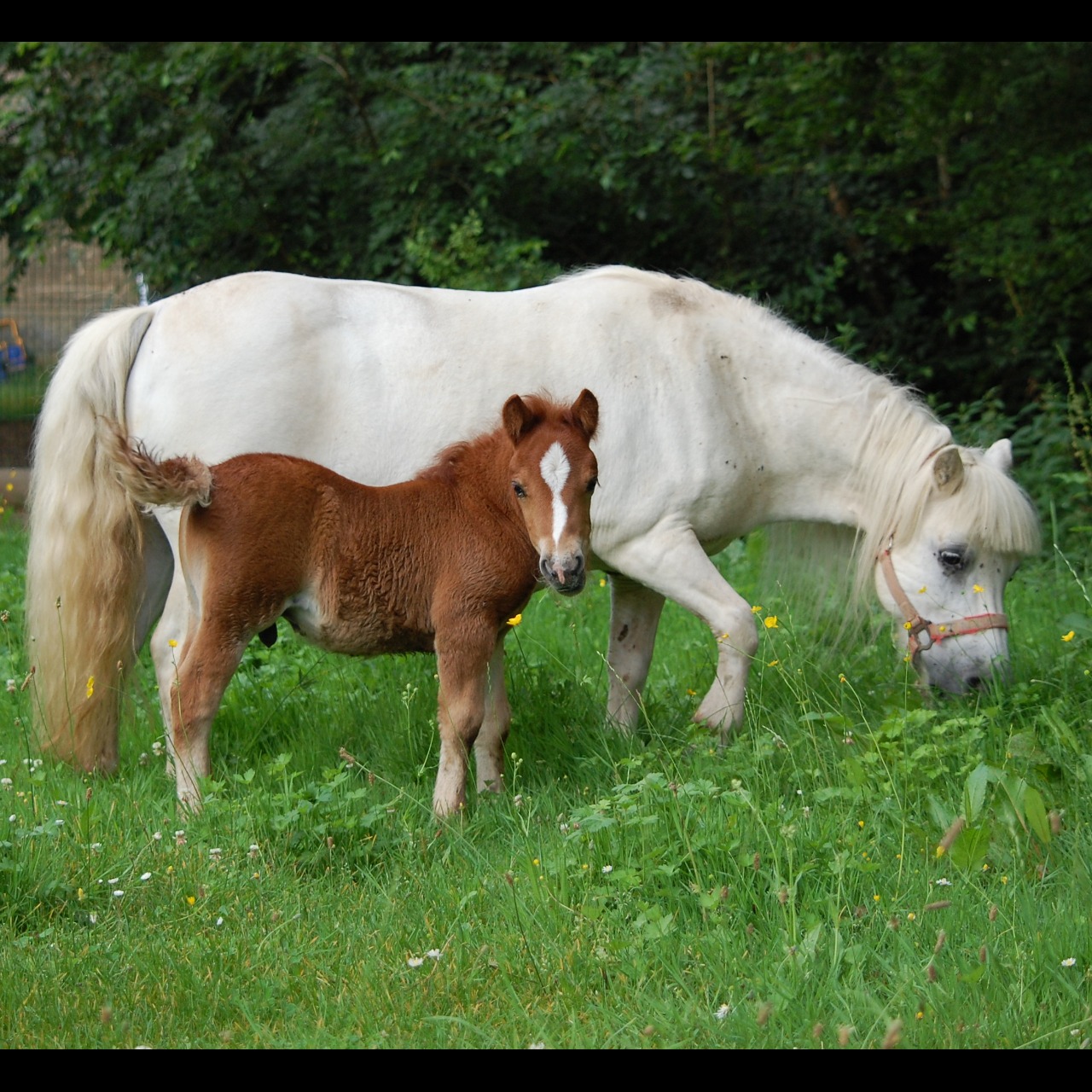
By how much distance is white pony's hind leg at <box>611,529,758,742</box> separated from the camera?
4875mm

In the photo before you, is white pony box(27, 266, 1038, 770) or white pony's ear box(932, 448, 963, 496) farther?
white pony's ear box(932, 448, 963, 496)

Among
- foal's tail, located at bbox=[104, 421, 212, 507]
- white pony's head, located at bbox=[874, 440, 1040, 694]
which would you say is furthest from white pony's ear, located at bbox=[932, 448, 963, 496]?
foal's tail, located at bbox=[104, 421, 212, 507]

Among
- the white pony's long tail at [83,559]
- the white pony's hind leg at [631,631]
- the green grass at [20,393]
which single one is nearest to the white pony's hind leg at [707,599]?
the white pony's hind leg at [631,631]

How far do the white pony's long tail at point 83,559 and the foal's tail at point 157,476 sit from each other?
86 centimetres

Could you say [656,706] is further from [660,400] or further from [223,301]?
[223,301]

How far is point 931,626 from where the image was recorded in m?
5.18

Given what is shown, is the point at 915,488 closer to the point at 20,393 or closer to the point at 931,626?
the point at 931,626

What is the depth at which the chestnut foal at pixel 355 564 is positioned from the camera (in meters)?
4.16

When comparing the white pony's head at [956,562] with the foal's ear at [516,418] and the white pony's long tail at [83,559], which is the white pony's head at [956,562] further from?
the white pony's long tail at [83,559]

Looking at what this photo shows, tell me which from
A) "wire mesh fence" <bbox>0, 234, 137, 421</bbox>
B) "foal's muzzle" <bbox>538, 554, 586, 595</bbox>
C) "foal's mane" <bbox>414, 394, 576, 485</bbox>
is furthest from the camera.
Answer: "wire mesh fence" <bbox>0, 234, 137, 421</bbox>

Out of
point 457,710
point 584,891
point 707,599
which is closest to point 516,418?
point 457,710

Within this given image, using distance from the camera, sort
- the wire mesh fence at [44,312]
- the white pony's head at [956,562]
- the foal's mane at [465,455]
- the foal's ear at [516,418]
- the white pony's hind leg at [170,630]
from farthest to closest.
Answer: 1. the wire mesh fence at [44,312]
2. the white pony's head at [956,562]
3. the white pony's hind leg at [170,630]
4. the foal's mane at [465,455]
5. the foal's ear at [516,418]

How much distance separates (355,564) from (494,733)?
33.1 inches

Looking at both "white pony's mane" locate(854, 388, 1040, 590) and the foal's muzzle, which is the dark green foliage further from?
the foal's muzzle
